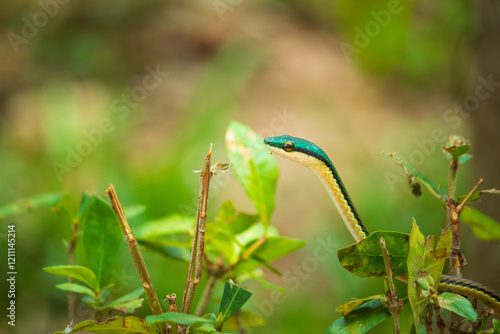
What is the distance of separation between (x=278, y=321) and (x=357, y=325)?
219cm

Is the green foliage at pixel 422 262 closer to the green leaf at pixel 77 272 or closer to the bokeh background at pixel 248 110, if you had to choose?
the green leaf at pixel 77 272

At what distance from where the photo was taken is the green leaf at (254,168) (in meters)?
1.18

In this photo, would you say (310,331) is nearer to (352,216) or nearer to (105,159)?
(352,216)

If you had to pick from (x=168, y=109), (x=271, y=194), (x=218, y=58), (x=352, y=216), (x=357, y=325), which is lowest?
(x=357, y=325)

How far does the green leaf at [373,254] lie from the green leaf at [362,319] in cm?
6

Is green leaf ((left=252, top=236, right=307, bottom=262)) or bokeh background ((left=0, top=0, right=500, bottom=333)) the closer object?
green leaf ((left=252, top=236, right=307, bottom=262))

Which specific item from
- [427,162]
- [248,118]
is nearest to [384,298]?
[427,162]

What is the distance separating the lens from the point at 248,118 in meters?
5.52
